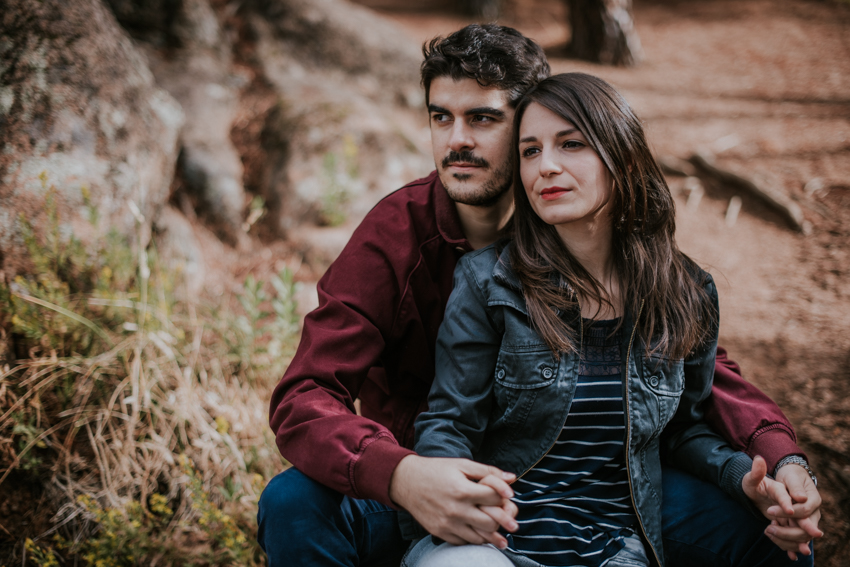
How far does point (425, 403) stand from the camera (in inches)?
77.2

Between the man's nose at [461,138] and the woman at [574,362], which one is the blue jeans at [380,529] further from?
the man's nose at [461,138]

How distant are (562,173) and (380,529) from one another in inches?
48.2

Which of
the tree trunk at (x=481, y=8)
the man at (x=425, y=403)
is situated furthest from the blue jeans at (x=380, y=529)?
the tree trunk at (x=481, y=8)

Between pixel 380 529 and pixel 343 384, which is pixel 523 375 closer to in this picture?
pixel 343 384

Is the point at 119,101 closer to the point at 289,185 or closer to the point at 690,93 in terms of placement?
the point at 289,185

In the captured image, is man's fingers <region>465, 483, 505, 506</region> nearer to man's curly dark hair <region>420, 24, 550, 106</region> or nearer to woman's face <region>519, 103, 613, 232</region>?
woman's face <region>519, 103, 613, 232</region>

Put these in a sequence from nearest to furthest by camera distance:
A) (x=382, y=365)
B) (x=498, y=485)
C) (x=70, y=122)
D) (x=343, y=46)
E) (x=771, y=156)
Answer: (x=498, y=485), (x=382, y=365), (x=70, y=122), (x=771, y=156), (x=343, y=46)

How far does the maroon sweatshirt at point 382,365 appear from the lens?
147 centimetres

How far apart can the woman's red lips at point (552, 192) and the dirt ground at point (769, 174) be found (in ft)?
2.97

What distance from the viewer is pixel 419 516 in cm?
136

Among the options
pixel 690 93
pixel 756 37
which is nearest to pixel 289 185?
pixel 690 93

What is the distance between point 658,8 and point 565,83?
7940mm

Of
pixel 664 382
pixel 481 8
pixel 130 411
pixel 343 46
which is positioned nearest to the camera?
pixel 664 382

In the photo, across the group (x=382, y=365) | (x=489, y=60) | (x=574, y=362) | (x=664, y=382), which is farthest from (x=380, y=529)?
(x=489, y=60)
